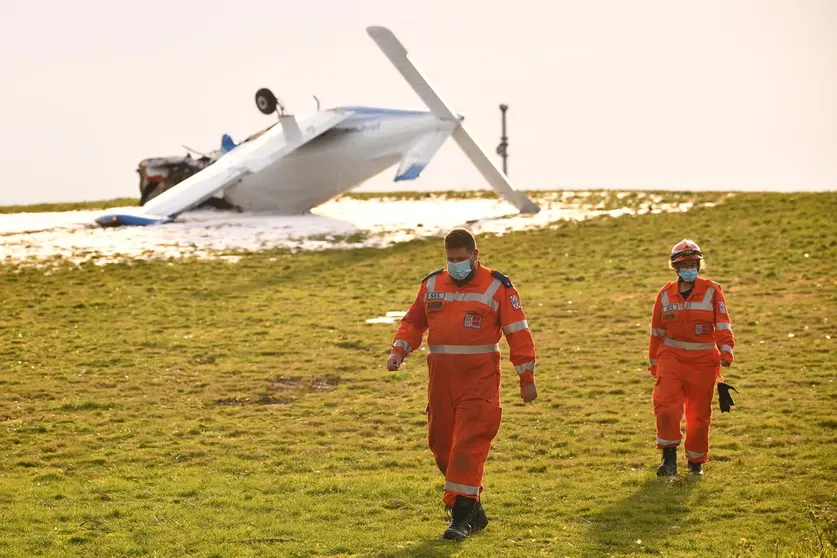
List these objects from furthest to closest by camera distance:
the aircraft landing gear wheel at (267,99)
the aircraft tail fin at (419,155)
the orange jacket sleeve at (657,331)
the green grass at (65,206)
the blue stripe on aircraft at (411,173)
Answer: the green grass at (65,206)
the aircraft landing gear wheel at (267,99)
the aircraft tail fin at (419,155)
the blue stripe on aircraft at (411,173)
the orange jacket sleeve at (657,331)

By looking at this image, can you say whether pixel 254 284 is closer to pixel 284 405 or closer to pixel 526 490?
pixel 284 405

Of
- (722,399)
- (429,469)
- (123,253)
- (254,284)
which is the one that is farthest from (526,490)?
(123,253)

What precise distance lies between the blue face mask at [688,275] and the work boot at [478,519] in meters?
3.19

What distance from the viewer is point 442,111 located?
34.3 meters

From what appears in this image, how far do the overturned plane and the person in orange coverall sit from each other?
21.4 metres

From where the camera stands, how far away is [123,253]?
30125mm

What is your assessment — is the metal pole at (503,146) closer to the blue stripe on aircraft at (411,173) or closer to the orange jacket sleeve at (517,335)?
the blue stripe on aircraft at (411,173)

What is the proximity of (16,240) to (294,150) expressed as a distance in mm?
7969

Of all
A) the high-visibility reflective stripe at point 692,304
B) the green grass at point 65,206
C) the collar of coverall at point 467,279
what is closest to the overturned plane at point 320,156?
the green grass at point 65,206

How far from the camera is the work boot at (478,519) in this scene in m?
9.80

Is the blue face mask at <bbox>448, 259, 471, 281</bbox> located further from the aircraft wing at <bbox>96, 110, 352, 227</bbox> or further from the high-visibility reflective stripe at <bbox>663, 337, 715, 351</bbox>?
the aircraft wing at <bbox>96, 110, 352, 227</bbox>

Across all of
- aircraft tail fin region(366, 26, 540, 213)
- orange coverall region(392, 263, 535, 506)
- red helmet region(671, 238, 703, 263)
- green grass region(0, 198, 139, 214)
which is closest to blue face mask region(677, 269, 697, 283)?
red helmet region(671, 238, 703, 263)

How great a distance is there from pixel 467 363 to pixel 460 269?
74cm

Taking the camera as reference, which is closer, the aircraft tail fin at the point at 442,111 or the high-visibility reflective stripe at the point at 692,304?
the high-visibility reflective stripe at the point at 692,304
